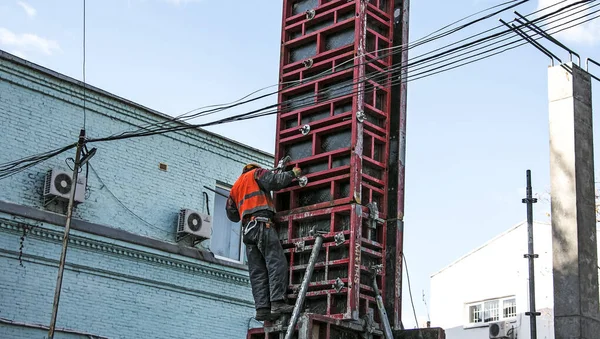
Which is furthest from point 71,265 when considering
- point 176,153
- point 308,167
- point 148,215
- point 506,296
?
point 506,296

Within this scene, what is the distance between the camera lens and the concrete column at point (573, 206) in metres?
Result: 13.5

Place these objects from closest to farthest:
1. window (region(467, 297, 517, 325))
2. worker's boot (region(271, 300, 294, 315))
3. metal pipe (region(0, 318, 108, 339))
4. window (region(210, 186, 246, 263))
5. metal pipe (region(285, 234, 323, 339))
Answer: metal pipe (region(285, 234, 323, 339)) → worker's boot (region(271, 300, 294, 315)) → metal pipe (region(0, 318, 108, 339)) → window (region(210, 186, 246, 263)) → window (region(467, 297, 517, 325))

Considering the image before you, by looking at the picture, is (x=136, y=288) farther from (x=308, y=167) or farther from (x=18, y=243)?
(x=308, y=167)

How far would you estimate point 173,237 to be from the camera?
752 inches

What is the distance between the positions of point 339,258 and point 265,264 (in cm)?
107

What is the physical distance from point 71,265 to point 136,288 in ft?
5.36

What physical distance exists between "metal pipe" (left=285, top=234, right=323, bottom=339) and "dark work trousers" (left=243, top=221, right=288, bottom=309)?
42cm

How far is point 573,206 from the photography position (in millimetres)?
14055

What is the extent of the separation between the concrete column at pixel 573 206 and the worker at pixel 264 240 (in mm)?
4913

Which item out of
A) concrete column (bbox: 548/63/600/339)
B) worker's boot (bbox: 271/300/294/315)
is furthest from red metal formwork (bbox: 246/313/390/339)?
concrete column (bbox: 548/63/600/339)

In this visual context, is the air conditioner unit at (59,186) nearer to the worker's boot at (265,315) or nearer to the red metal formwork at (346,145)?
the red metal formwork at (346,145)

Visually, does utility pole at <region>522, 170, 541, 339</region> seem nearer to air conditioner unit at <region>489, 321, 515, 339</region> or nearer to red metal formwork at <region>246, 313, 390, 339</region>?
red metal formwork at <region>246, 313, 390, 339</region>

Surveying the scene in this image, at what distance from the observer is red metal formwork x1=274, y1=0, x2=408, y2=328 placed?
37.1 ft

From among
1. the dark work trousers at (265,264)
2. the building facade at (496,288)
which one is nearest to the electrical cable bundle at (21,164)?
the dark work trousers at (265,264)
